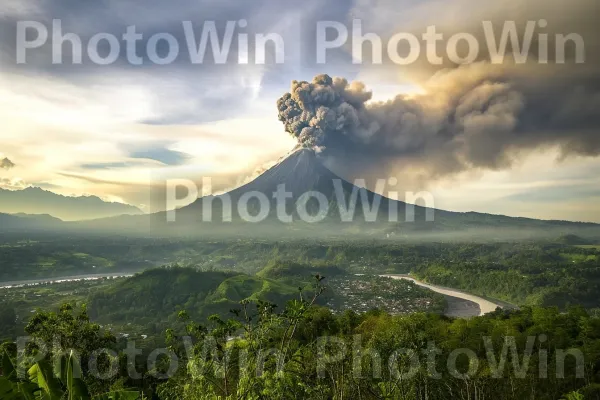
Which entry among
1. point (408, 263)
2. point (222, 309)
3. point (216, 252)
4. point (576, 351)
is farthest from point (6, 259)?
point (576, 351)

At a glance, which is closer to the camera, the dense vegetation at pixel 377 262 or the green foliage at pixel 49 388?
the green foliage at pixel 49 388

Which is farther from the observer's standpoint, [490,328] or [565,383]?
[490,328]

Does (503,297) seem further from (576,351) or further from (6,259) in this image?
(6,259)

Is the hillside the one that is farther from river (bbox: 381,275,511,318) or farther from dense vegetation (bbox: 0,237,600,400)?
river (bbox: 381,275,511,318)

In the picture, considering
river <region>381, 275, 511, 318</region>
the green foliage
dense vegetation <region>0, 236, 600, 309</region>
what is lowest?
river <region>381, 275, 511, 318</region>

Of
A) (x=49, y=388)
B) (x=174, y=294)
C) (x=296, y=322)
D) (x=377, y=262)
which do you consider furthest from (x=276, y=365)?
(x=377, y=262)

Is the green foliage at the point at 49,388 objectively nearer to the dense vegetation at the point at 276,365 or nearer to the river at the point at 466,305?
the dense vegetation at the point at 276,365

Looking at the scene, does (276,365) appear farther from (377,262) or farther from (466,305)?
(377,262)

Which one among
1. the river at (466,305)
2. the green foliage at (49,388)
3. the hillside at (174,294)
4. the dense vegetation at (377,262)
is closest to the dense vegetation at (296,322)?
the green foliage at (49,388)

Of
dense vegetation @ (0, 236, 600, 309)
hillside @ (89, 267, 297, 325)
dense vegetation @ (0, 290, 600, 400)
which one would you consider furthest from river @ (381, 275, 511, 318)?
dense vegetation @ (0, 290, 600, 400)

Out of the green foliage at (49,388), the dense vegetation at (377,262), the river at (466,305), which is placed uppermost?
the green foliage at (49,388)

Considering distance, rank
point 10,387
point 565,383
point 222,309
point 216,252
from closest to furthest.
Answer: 1. point 10,387
2. point 565,383
3. point 222,309
4. point 216,252
